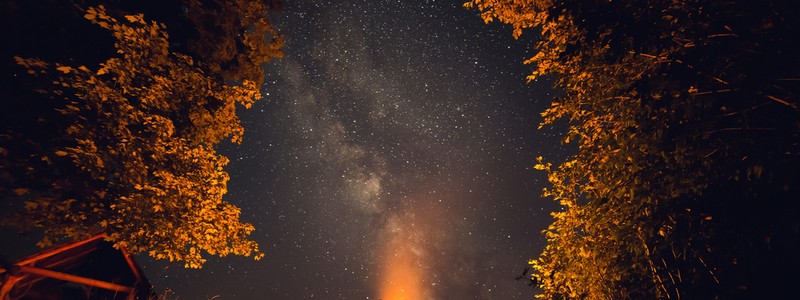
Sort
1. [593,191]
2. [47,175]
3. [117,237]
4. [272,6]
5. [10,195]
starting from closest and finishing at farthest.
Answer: [10,195] < [47,175] < [117,237] < [593,191] < [272,6]

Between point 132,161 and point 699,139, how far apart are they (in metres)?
7.88

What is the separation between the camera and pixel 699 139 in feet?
10.8

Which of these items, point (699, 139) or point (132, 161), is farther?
point (132, 161)

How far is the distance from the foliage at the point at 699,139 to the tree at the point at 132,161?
249 inches

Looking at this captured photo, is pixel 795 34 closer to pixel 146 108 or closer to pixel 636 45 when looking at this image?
pixel 636 45

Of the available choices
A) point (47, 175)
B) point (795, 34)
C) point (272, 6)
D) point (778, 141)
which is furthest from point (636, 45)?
point (47, 175)

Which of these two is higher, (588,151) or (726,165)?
(588,151)

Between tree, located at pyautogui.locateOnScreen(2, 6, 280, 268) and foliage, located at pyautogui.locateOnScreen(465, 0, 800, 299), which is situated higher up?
tree, located at pyautogui.locateOnScreen(2, 6, 280, 268)

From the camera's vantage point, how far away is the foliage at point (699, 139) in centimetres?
271

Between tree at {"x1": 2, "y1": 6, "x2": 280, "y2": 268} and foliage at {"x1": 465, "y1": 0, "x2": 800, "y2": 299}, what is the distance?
6.32 metres

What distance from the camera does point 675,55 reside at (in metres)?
3.29

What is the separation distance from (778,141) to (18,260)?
9862 millimetres

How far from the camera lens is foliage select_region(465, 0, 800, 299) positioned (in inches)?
106

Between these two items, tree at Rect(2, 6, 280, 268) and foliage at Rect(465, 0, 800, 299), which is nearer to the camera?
foliage at Rect(465, 0, 800, 299)
